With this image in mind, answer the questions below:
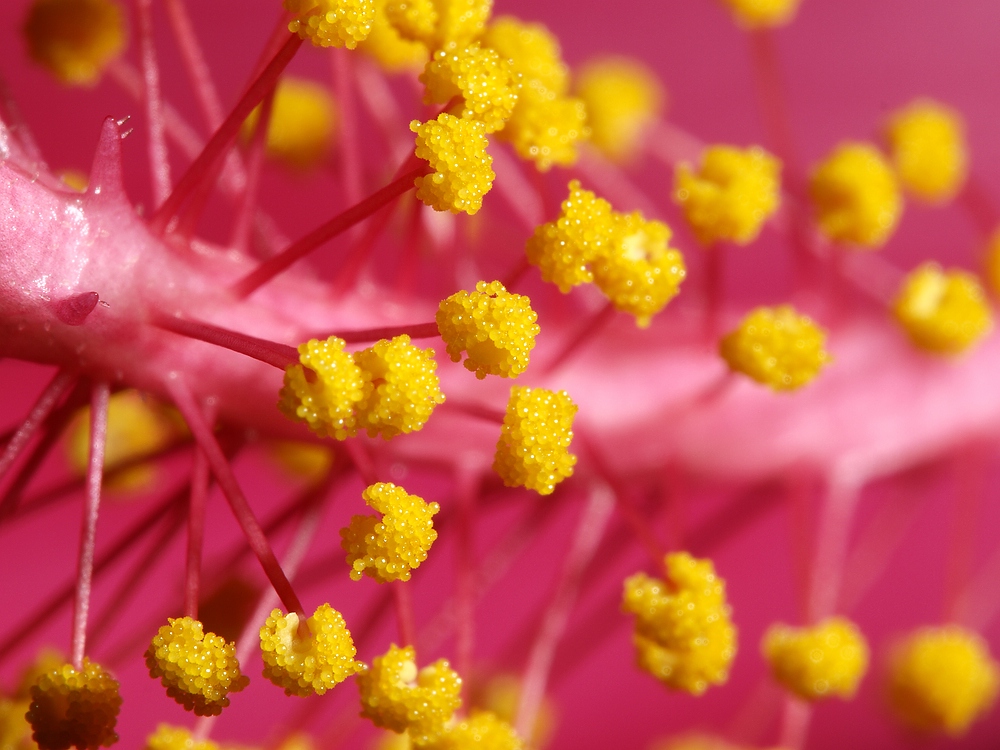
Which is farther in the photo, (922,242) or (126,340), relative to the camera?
(922,242)

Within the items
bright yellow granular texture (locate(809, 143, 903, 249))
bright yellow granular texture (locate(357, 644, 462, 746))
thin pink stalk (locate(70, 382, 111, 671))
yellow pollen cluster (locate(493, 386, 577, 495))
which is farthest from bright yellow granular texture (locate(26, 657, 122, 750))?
bright yellow granular texture (locate(809, 143, 903, 249))

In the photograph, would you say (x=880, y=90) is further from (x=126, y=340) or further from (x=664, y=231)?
(x=126, y=340)

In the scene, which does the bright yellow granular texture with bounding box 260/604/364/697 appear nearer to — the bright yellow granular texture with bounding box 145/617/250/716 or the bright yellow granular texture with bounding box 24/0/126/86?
the bright yellow granular texture with bounding box 145/617/250/716

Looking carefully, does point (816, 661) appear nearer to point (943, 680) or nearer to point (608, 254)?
point (943, 680)

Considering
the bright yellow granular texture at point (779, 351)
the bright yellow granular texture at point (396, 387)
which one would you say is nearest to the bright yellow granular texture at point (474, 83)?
the bright yellow granular texture at point (396, 387)

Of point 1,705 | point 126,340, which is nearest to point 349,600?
point 1,705

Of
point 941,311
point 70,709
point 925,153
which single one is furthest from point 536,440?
point 925,153
